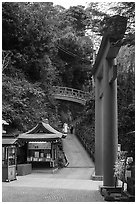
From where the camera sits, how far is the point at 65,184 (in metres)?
13.2

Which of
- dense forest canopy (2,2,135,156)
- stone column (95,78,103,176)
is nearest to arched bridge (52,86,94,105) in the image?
dense forest canopy (2,2,135,156)

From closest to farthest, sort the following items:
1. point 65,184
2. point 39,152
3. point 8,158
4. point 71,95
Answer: point 65,184
point 8,158
point 39,152
point 71,95

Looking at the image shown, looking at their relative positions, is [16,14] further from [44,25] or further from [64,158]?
[64,158]

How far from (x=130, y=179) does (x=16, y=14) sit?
1919 centimetres

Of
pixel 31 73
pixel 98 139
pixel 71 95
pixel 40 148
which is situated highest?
pixel 31 73

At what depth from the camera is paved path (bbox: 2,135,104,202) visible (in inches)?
367

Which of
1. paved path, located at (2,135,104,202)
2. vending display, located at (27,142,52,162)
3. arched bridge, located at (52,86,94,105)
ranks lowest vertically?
paved path, located at (2,135,104,202)

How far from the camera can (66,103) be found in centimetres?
3781

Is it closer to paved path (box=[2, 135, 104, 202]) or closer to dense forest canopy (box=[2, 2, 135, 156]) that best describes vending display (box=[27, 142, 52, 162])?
paved path (box=[2, 135, 104, 202])

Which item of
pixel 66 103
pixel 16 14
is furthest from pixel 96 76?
pixel 66 103

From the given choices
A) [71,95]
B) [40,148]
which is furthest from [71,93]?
[40,148]

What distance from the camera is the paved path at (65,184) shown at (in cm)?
931

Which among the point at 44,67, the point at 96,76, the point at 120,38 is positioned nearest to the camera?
the point at 120,38

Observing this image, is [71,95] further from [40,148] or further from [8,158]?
[8,158]
